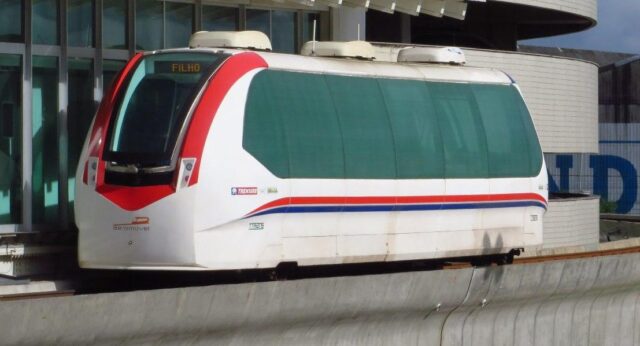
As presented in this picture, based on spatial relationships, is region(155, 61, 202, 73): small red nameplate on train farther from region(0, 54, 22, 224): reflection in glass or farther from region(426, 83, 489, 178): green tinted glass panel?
region(426, 83, 489, 178): green tinted glass panel

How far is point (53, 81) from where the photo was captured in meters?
18.3

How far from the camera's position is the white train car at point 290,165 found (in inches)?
567

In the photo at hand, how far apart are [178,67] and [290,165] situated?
5.11 feet

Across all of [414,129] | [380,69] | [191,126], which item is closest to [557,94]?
[414,129]

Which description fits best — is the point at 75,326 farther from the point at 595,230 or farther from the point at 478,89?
the point at 595,230

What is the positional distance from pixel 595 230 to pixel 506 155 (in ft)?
36.9

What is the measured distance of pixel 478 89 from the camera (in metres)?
18.4

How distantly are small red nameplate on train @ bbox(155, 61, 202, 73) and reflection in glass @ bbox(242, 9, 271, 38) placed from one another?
572 cm

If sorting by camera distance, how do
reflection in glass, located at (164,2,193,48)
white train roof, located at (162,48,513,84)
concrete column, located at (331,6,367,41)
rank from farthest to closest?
concrete column, located at (331,6,367,41)
reflection in glass, located at (164,2,193,48)
white train roof, located at (162,48,513,84)

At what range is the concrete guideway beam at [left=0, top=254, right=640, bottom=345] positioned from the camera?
10766mm

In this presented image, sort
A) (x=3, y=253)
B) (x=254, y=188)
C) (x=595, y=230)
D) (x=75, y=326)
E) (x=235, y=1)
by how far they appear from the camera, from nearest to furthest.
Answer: (x=75, y=326) < (x=254, y=188) < (x=3, y=253) < (x=235, y=1) < (x=595, y=230)

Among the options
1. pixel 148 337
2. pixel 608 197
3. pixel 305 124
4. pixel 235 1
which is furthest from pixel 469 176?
pixel 608 197

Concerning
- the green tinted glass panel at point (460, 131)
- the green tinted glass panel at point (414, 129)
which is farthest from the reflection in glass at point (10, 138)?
the green tinted glass panel at point (460, 131)

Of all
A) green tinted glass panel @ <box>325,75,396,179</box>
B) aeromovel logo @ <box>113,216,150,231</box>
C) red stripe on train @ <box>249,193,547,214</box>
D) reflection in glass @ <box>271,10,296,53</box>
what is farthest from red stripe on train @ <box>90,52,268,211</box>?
reflection in glass @ <box>271,10,296,53</box>
